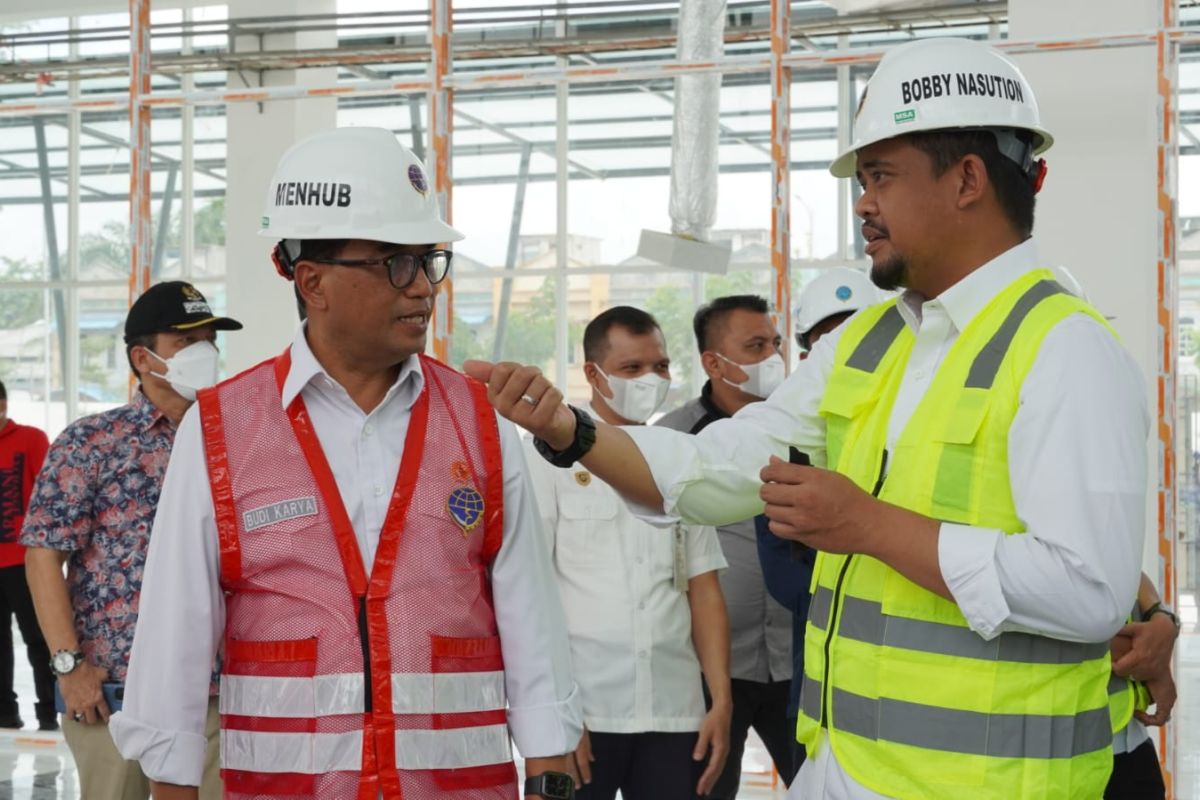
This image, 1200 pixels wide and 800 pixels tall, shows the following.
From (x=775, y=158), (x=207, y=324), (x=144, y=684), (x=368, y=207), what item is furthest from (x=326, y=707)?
(x=775, y=158)

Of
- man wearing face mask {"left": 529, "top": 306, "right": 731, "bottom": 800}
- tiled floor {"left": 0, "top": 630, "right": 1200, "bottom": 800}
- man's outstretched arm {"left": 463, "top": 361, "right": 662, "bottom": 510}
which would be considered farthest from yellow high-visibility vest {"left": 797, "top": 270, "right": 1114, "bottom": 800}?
tiled floor {"left": 0, "top": 630, "right": 1200, "bottom": 800}

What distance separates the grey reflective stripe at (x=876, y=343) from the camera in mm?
2145

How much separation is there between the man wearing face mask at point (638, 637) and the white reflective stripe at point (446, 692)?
3.80ft

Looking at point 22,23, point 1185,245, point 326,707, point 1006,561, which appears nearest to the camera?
point 1006,561

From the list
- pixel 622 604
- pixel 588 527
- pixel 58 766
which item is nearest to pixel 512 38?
pixel 58 766

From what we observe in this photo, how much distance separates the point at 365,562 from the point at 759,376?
2.15 meters

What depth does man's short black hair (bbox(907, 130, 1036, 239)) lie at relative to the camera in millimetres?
2029

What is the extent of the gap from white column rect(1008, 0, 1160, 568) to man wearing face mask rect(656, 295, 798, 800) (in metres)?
2.46

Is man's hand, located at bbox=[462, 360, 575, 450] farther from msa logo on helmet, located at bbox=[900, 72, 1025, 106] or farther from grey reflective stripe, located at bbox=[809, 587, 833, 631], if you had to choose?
msa logo on helmet, located at bbox=[900, 72, 1025, 106]

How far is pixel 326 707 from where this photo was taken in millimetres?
2178

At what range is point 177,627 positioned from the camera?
7.22 feet

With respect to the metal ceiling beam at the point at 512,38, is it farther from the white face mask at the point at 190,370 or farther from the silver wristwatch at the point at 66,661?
the silver wristwatch at the point at 66,661

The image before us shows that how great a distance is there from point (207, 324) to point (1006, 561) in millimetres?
2597

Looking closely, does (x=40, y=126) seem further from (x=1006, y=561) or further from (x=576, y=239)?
(x=1006, y=561)
